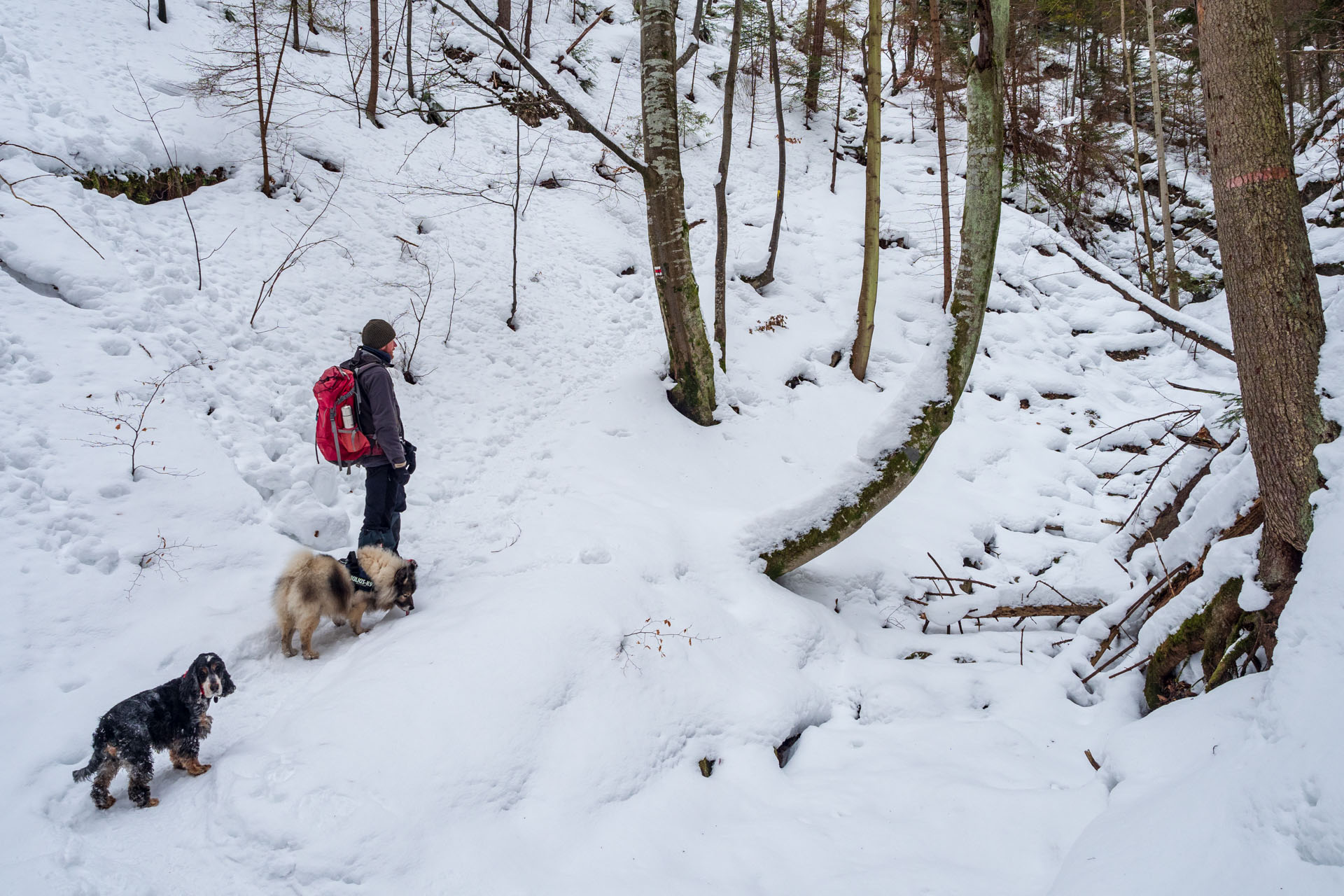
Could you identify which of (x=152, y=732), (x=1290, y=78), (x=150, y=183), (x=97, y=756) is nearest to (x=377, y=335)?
(x=152, y=732)

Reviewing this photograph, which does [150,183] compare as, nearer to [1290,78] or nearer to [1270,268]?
[1270,268]

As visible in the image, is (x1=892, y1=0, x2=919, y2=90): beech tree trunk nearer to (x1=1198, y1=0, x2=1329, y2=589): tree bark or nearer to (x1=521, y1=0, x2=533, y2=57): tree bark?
(x1=521, y1=0, x2=533, y2=57): tree bark

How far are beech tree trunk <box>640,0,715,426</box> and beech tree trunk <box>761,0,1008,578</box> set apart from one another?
2.68m

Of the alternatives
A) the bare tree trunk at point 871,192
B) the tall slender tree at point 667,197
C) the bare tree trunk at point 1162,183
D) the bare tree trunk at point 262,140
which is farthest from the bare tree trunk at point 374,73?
the bare tree trunk at point 1162,183

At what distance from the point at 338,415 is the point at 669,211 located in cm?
396

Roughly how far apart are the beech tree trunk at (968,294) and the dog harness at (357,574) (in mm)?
3022

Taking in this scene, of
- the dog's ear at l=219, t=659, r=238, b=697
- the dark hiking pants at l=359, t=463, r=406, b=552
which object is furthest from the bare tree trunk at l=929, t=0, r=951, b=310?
the dog's ear at l=219, t=659, r=238, b=697

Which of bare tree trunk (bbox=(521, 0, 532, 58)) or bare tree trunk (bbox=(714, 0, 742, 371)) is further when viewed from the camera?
bare tree trunk (bbox=(521, 0, 532, 58))

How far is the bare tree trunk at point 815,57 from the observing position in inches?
625

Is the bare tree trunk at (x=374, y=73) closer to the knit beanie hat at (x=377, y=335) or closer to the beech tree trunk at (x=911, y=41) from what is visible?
the knit beanie hat at (x=377, y=335)

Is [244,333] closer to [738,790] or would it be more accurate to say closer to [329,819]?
[329,819]

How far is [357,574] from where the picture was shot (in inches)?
168

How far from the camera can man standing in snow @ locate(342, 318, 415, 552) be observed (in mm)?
4703

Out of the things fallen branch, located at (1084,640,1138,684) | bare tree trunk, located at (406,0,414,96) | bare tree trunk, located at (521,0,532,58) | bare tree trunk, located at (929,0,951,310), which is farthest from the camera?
bare tree trunk, located at (521,0,532,58)
